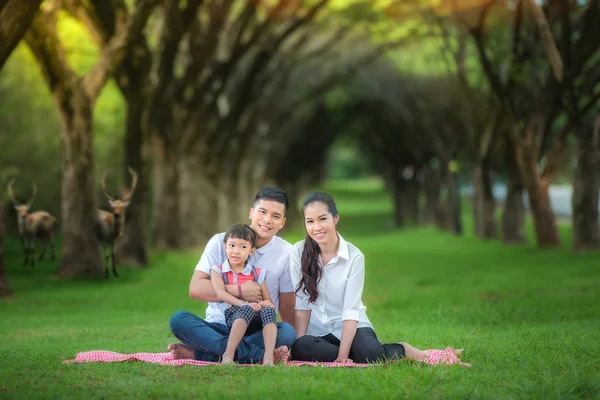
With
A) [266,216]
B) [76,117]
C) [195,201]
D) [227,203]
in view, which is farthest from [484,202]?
[266,216]

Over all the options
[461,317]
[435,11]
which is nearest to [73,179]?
[461,317]

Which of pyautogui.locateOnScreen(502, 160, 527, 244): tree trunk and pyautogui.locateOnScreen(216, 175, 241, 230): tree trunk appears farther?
pyautogui.locateOnScreen(216, 175, 241, 230): tree trunk

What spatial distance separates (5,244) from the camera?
15.1m

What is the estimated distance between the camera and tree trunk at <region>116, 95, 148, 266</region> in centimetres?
1905

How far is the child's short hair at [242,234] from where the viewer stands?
766 cm

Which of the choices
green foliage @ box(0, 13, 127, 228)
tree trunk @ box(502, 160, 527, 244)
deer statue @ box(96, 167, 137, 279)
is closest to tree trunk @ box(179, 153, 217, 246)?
green foliage @ box(0, 13, 127, 228)

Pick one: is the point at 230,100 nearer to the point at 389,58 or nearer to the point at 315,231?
the point at 389,58

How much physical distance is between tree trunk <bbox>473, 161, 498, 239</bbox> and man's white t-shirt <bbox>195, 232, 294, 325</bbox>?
21529mm

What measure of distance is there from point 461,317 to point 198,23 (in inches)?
512

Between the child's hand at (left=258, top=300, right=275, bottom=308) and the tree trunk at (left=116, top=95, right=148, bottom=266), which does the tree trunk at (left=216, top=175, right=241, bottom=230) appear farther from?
the child's hand at (left=258, top=300, right=275, bottom=308)

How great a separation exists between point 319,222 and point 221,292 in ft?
3.22

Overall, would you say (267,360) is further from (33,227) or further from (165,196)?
(165,196)

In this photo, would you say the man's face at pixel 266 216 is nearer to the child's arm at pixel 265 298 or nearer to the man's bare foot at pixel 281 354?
the child's arm at pixel 265 298

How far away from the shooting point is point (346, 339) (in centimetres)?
798
